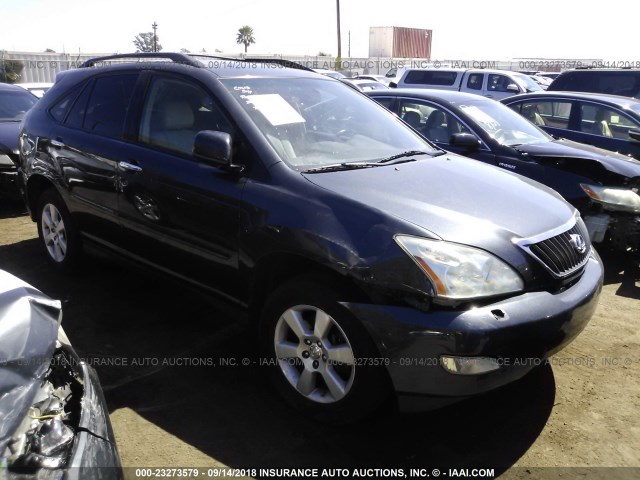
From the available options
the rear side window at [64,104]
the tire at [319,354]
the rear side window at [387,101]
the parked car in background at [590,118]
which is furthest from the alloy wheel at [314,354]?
the parked car in background at [590,118]

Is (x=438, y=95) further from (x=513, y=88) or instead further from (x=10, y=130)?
(x=513, y=88)

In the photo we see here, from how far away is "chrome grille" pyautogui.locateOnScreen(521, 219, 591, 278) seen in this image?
2.82 metres

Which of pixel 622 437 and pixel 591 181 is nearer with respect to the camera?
pixel 622 437

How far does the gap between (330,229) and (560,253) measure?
Result: 1.20 meters

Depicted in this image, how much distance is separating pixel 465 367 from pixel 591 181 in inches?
145

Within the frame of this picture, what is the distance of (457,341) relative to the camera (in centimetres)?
245

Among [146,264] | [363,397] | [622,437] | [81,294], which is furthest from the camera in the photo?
[81,294]

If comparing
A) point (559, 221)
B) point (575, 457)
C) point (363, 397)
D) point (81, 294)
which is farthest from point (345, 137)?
point (81, 294)

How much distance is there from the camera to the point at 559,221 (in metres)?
3.13

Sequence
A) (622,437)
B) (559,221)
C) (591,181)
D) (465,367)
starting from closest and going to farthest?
1. (465,367)
2. (622,437)
3. (559,221)
4. (591,181)

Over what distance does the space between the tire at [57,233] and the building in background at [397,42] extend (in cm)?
5533

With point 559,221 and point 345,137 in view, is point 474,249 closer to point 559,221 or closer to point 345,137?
point 559,221

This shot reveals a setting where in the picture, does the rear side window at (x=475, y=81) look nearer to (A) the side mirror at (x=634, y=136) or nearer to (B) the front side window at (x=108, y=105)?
(A) the side mirror at (x=634, y=136)

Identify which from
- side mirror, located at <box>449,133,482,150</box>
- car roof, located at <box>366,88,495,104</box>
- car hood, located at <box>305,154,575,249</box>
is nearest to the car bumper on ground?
car hood, located at <box>305,154,575,249</box>
